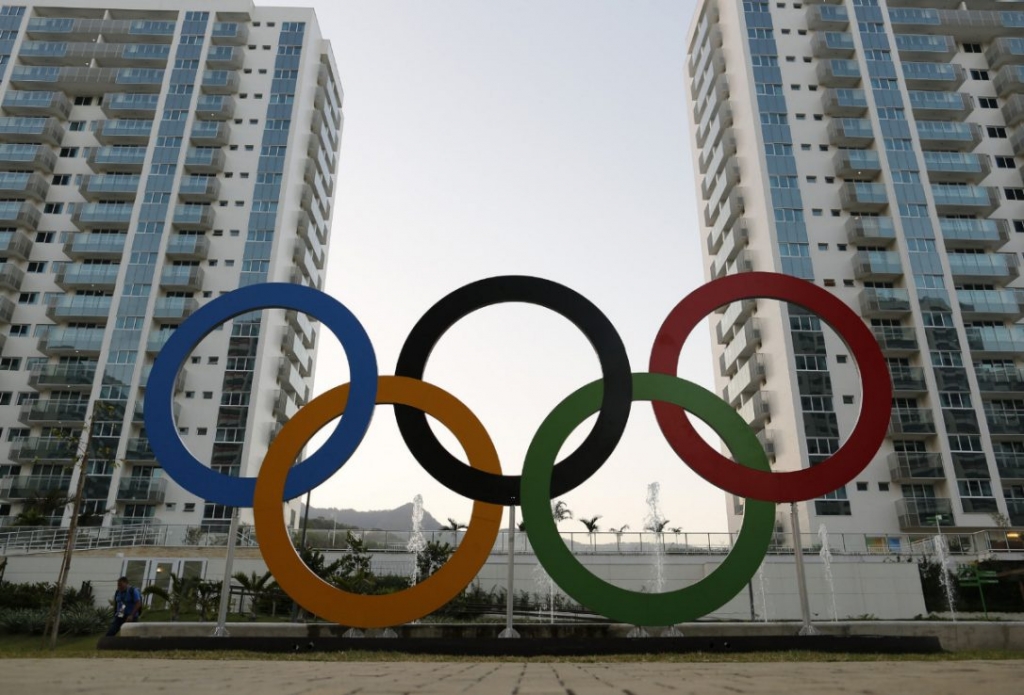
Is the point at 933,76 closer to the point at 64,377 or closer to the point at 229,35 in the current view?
the point at 229,35

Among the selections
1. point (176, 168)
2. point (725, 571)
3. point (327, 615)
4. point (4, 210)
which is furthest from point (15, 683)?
point (4, 210)

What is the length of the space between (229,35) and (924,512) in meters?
62.4

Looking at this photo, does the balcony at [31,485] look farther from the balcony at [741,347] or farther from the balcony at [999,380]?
the balcony at [999,380]

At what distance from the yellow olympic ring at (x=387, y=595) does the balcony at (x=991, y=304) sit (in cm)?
4537

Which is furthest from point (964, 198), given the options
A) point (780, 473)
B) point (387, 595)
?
point (387, 595)

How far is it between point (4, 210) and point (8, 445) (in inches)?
731

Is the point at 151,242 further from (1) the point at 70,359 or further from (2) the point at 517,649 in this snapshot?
(2) the point at 517,649

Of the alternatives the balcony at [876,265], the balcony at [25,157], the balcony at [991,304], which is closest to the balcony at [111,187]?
the balcony at [25,157]

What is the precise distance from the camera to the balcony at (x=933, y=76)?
53906 mm

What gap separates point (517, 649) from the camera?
1328 cm

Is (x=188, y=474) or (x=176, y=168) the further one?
(x=176, y=168)

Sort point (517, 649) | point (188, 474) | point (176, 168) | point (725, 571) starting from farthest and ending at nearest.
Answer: point (176, 168)
point (188, 474)
point (725, 571)
point (517, 649)

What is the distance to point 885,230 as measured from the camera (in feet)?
164

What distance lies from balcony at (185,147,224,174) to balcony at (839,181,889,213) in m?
46.5
